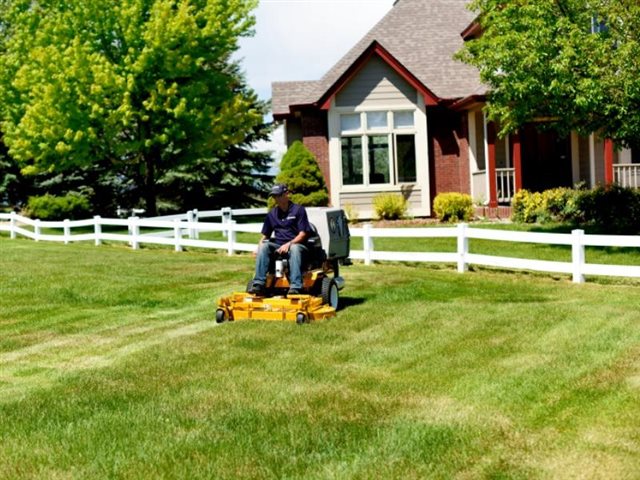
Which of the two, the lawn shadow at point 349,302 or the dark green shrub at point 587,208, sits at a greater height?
the dark green shrub at point 587,208

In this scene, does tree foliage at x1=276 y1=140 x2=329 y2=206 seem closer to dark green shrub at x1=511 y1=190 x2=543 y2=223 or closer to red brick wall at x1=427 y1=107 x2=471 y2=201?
red brick wall at x1=427 y1=107 x2=471 y2=201

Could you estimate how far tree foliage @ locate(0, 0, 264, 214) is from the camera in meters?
28.8

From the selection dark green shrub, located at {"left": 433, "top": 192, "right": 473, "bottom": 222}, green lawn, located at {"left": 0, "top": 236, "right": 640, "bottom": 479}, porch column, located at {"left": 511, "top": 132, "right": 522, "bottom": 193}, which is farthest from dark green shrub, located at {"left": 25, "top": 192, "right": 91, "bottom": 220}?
green lawn, located at {"left": 0, "top": 236, "right": 640, "bottom": 479}

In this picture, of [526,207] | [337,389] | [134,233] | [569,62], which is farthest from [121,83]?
[337,389]

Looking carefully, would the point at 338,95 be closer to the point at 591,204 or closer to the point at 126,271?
the point at 591,204

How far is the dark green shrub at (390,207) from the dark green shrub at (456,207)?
4.23ft

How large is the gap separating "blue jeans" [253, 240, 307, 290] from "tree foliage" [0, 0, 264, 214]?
1859 centimetres

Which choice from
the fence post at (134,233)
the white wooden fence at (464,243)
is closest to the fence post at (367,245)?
the white wooden fence at (464,243)

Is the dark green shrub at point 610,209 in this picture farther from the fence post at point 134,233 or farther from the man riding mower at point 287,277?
the fence post at point 134,233

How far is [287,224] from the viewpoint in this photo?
37.0 feet

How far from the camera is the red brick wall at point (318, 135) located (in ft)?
93.7

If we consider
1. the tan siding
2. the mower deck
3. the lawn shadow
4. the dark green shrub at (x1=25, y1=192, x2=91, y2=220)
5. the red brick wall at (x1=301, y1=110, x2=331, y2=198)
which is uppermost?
the tan siding

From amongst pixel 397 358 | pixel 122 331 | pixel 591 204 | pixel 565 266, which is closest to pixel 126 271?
pixel 122 331

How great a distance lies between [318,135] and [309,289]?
1765 centimetres
